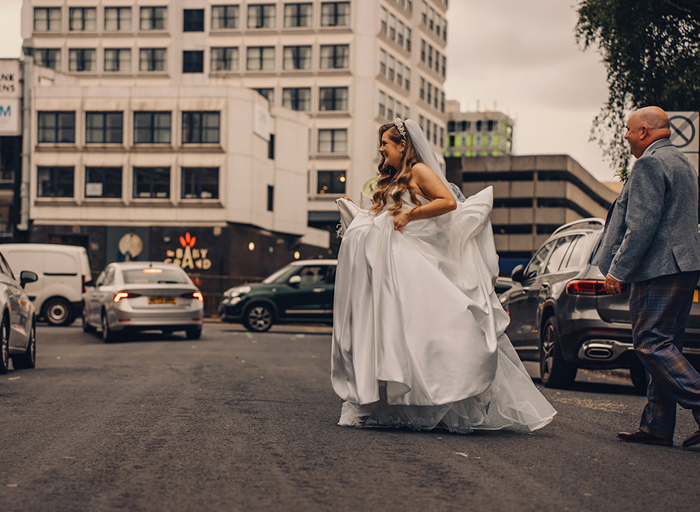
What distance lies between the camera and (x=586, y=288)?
892 cm

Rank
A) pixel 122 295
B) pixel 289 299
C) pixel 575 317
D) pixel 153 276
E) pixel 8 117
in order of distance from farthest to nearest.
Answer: pixel 8 117
pixel 289 299
pixel 153 276
pixel 122 295
pixel 575 317

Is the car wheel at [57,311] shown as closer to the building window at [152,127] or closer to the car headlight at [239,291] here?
the car headlight at [239,291]

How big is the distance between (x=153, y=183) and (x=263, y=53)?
2264cm

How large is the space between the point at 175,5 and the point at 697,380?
6785 cm

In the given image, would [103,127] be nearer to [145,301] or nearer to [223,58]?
[223,58]

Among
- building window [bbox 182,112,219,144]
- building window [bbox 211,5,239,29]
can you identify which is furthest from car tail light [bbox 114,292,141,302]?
building window [bbox 211,5,239,29]

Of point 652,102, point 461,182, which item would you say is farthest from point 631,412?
point 461,182

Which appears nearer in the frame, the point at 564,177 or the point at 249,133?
the point at 249,133

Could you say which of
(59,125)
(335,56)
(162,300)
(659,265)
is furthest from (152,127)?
(659,265)

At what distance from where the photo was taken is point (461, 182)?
93.4 meters

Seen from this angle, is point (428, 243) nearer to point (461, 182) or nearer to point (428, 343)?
point (428, 343)

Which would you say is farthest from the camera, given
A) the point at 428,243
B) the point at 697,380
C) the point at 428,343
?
the point at 428,243

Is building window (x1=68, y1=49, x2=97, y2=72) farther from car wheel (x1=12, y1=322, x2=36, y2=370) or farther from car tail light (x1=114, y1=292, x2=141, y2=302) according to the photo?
car wheel (x1=12, y1=322, x2=36, y2=370)

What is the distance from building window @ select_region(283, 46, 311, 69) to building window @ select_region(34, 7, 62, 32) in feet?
55.4
